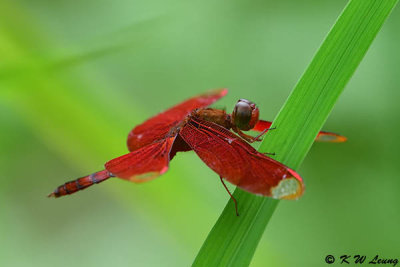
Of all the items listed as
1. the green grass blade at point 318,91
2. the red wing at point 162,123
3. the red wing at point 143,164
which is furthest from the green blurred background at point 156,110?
the green grass blade at point 318,91

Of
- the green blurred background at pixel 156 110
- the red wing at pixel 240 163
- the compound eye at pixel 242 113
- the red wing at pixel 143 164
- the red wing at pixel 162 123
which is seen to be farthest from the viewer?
the green blurred background at pixel 156 110

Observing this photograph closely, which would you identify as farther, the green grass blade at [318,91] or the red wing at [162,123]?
the red wing at [162,123]

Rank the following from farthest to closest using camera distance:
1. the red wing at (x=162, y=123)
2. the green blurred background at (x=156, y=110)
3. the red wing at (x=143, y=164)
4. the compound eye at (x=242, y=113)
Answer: the green blurred background at (x=156, y=110)
the red wing at (x=162, y=123)
the compound eye at (x=242, y=113)
the red wing at (x=143, y=164)

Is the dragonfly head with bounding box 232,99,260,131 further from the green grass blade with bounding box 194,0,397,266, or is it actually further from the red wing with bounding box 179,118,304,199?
the green grass blade with bounding box 194,0,397,266

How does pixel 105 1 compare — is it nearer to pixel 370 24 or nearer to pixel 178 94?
pixel 178 94

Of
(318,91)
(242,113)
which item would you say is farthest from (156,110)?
(318,91)

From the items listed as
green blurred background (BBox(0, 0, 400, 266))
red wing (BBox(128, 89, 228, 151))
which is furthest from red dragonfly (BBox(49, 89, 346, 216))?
green blurred background (BBox(0, 0, 400, 266))

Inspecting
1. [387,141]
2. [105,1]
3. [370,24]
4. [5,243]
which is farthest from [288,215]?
[105,1]

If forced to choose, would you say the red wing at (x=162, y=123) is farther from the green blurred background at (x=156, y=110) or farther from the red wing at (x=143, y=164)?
the green blurred background at (x=156, y=110)
